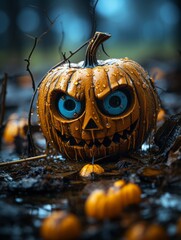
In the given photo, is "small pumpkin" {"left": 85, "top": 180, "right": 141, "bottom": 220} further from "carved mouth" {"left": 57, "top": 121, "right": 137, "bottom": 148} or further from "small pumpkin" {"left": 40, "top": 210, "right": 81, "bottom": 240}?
"carved mouth" {"left": 57, "top": 121, "right": 137, "bottom": 148}

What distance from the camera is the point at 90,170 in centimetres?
411

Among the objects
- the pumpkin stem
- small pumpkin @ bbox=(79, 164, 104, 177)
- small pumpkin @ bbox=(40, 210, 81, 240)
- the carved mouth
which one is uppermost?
the pumpkin stem

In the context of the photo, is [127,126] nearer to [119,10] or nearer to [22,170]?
[22,170]

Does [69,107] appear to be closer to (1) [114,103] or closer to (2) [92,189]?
(1) [114,103]

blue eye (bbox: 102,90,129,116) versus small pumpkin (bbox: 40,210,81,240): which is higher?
blue eye (bbox: 102,90,129,116)

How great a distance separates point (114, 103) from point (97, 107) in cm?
20

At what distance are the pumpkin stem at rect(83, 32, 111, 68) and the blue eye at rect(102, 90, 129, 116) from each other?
0.49m

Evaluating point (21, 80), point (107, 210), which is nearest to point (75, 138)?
point (107, 210)

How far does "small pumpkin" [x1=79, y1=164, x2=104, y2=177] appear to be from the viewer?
4.09 m

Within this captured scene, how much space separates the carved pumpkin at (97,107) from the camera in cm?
427

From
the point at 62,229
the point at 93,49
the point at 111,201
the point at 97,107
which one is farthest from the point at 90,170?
the point at 62,229

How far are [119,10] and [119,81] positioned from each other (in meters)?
50.2

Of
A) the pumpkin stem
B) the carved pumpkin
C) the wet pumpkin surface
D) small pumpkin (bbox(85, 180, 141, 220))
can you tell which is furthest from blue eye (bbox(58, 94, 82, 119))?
small pumpkin (bbox(85, 180, 141, 220))

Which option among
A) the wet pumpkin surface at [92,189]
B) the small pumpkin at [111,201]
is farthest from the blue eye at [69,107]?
the small pumpkin at [111,201]
